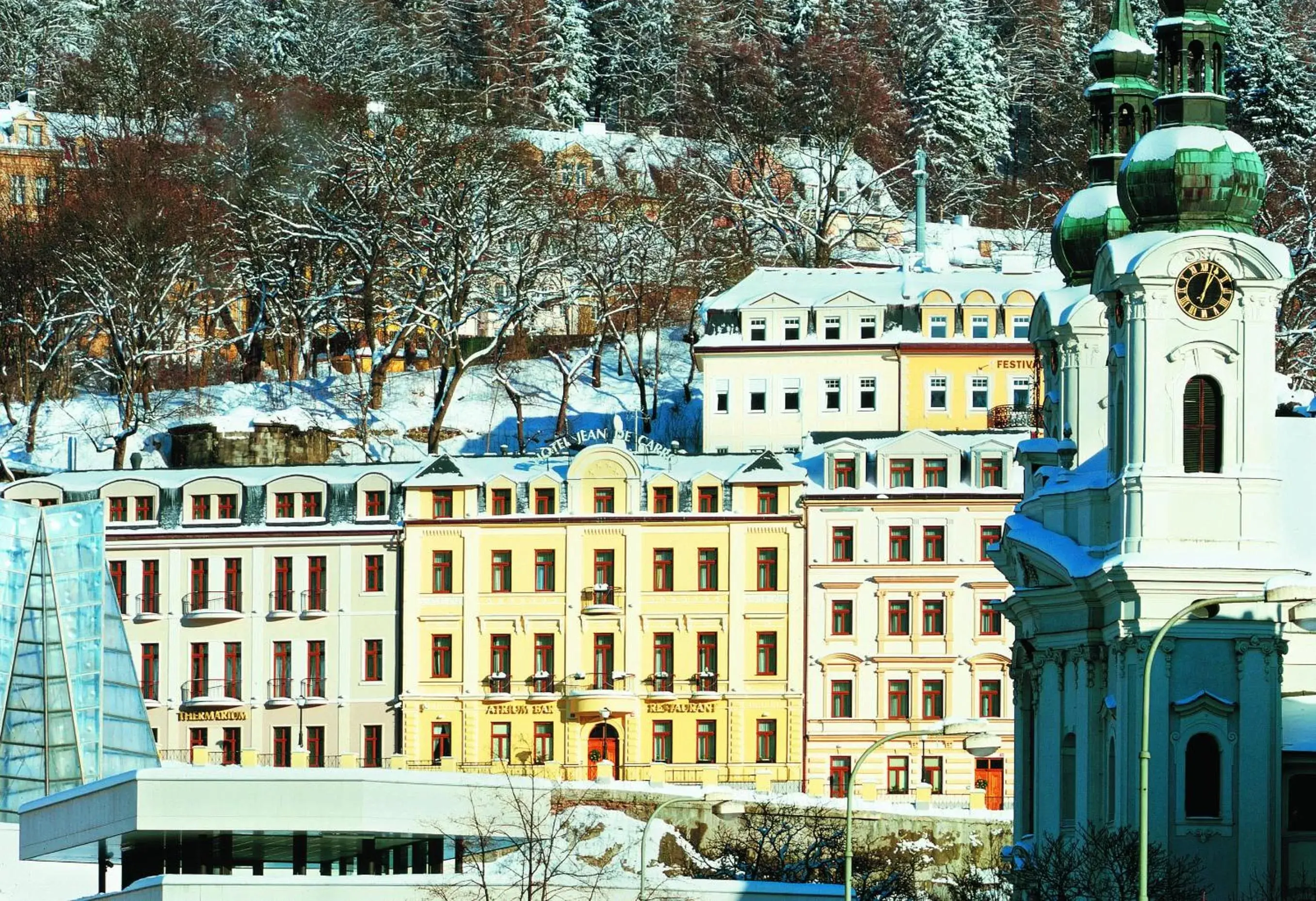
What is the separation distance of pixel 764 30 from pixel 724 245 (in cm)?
4462

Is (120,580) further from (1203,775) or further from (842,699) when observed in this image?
(1203,775)

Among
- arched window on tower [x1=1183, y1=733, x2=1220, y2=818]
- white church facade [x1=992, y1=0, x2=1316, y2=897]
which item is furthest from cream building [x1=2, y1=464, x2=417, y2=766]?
arched window on tower [x1=1183, y1=733, x2=1220, y2=818]

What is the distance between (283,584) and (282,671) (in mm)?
2464

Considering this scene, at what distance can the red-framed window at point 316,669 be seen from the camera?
10881 cm

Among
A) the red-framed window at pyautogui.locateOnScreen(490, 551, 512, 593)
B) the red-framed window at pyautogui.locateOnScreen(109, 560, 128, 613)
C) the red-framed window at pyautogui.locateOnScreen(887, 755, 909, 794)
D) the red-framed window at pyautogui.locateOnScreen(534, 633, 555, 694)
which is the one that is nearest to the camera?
the red-framed window at pyautogui.locateOnScreen(887, 755, 909, 794)

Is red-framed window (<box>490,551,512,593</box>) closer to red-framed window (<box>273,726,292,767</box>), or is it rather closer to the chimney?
red-framed window (<box>273,726,292,767</box>)

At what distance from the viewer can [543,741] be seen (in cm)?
10775

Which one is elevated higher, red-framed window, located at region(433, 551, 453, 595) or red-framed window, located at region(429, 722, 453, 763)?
red-framed window, located at region(433, 551, 453, 595)

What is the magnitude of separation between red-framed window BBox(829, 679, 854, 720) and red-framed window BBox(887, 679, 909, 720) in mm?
1005

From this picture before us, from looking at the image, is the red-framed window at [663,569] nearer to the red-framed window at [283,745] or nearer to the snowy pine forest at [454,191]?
the red-framed window at [283,745]

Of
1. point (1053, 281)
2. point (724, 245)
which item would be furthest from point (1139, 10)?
point (1053, 281)

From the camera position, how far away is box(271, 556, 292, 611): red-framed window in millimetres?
109688

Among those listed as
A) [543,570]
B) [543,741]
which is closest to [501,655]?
[543,570]

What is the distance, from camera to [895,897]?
8681cm
